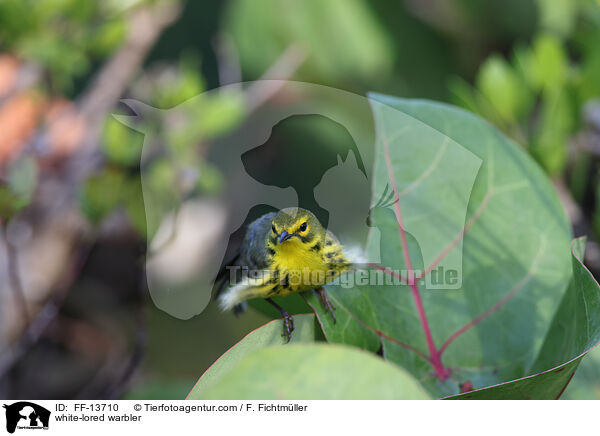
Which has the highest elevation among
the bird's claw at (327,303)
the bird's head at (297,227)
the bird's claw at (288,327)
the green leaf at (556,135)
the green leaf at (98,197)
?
the green leaf at (98,197)

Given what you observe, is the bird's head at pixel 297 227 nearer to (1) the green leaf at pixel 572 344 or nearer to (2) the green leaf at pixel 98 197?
(1) the green leaf at pixel 572 344

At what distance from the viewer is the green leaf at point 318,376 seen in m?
0.21

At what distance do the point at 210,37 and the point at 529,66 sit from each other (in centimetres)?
75

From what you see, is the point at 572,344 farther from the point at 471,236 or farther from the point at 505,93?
the point at 505,93

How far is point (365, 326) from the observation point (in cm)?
28

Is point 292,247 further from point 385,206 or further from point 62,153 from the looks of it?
point 62,153

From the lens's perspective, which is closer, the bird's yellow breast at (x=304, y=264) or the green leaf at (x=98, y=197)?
the bird's yellow breast at (x=304, y=264)

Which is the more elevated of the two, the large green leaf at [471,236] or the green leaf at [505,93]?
the green leaf at [505,93]

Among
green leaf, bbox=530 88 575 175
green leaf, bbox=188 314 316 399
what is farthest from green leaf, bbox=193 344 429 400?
green leaf, bbox=530 88 575 175

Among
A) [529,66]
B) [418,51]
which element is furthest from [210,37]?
[529,66]

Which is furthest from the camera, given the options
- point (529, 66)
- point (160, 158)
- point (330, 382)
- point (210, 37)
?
point (210, 37)
